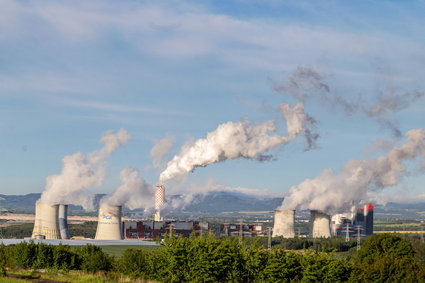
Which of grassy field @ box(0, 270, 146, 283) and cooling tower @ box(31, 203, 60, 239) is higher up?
cooling tower @ box(31, 203, 60, 239)

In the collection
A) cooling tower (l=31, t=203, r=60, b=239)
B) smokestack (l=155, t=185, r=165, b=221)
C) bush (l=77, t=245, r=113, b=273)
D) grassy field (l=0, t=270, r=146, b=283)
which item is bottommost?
grassy field (l=0, t=270, r=146, b=283)

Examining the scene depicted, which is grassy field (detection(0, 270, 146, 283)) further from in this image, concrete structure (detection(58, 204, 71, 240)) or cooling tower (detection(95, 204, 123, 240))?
concrete structure (detection(58, 204, 71, 240))

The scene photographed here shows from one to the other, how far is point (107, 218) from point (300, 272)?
113 m

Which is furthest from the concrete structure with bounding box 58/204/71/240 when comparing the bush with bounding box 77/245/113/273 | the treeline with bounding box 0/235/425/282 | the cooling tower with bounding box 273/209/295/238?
the treeline with bounding box 0/235/425/282

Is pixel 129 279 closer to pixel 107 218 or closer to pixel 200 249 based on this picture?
pixel 200 249

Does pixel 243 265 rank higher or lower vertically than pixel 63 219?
lower

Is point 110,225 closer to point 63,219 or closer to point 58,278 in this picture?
point 63,219

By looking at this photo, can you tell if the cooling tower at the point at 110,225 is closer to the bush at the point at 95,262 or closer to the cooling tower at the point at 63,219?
the cooling tower at the point at 63,219

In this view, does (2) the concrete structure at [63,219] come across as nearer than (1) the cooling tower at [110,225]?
No

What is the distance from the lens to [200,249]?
202 feet

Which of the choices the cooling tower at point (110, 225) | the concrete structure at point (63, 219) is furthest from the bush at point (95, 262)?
the concrete structure at point (63, 219)

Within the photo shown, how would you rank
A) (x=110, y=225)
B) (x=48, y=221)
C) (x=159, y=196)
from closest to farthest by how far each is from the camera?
1. (x=48, y=221)
2. (x=110, y=225)
3. (x=159, y=196)

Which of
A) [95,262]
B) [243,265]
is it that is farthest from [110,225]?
[243,265]

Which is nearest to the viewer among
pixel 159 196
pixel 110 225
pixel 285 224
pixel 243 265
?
pixel 243 265
